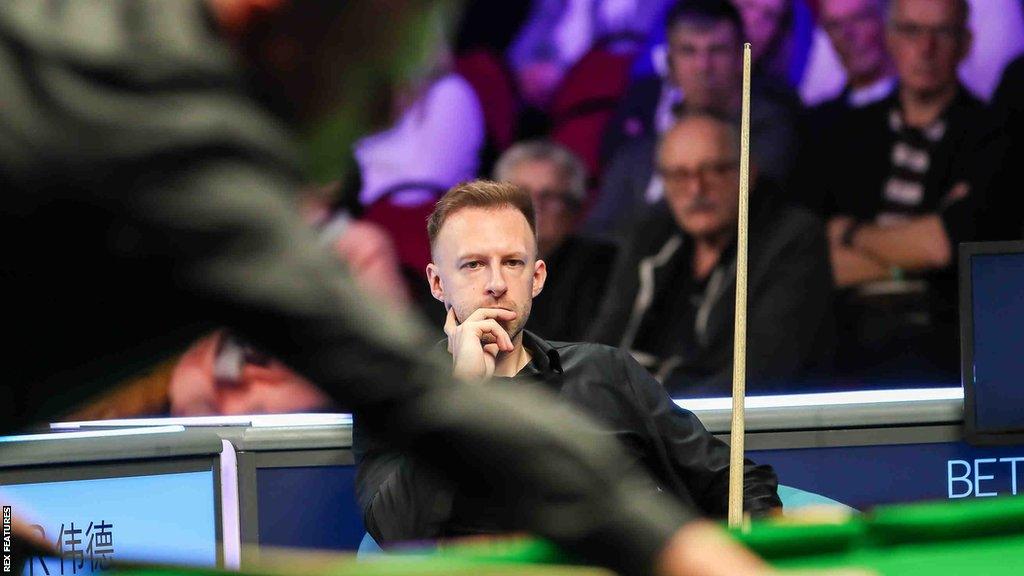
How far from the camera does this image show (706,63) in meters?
3.93

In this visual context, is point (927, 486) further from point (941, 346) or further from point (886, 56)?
point (886, 56)

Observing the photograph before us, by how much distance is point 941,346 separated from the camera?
3879mm

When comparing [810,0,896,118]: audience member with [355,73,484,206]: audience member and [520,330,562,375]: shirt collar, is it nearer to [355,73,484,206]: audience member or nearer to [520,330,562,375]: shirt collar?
[355,73,484,206]: audience member

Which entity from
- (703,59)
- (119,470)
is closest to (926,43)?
(703,59)

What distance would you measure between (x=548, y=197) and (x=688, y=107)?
1.62 ft

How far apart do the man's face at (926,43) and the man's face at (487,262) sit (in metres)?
1.89

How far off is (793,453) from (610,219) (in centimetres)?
105

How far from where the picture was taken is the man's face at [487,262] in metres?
2.52

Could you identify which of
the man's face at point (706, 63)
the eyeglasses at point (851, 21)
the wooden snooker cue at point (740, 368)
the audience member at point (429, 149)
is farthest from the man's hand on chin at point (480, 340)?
the eyeglasses at point (851, 21)

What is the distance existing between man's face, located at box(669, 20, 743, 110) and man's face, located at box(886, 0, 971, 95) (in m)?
0.48

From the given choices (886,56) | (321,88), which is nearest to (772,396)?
(886,56)

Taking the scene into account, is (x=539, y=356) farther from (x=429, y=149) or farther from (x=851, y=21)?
(x=851, y=21)

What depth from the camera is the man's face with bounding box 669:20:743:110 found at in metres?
3.91

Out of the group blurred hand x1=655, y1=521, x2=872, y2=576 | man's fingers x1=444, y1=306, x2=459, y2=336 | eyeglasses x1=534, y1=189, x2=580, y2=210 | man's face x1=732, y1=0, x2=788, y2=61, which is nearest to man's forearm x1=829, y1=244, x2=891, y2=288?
man's face x1=732, y1=0, x2=788, y2=61
